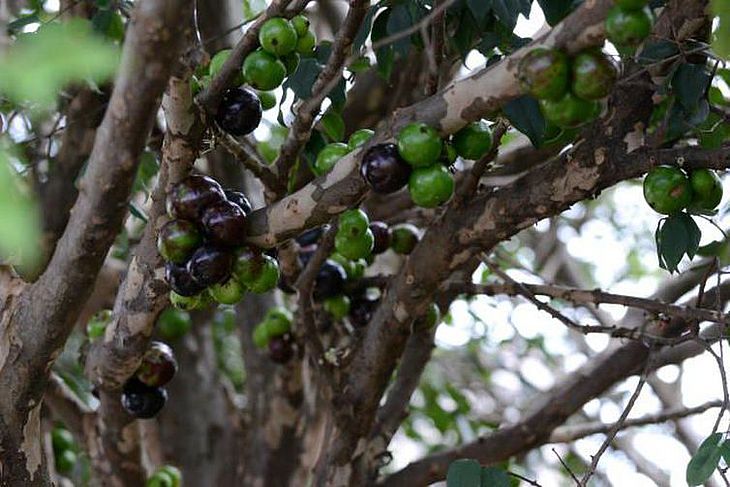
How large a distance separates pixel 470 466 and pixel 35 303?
69cm

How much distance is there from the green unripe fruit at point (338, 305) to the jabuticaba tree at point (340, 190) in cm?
1

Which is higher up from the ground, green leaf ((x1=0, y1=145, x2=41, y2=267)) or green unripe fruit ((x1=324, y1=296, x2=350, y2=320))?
green unripe fruit ((x1=324, y1=296, x2=350, y2=320))

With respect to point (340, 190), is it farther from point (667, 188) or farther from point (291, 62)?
point (667, 188)

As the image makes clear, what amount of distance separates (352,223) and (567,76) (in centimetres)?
45

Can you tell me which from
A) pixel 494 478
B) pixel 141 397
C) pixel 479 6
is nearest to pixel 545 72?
pixel 479 6

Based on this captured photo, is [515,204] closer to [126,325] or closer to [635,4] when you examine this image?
[635,4]

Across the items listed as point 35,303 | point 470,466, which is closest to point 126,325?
point 35,303

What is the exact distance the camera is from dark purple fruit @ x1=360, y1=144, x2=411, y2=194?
1179 millimetres

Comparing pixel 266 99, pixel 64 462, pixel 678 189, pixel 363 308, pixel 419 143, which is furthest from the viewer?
pixel 64 462

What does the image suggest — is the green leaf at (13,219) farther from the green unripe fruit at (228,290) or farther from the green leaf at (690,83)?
the green leaf at (690,83)

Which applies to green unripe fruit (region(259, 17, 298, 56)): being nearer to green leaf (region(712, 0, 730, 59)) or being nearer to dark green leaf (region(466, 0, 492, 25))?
dark green leaf (region(466, 0, 492, 25))

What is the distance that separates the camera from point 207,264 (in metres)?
1.25

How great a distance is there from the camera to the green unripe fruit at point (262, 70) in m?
1.30

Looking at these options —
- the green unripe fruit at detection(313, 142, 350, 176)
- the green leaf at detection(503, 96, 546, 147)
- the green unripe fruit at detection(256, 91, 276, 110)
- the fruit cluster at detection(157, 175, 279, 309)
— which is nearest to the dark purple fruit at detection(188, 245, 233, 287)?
the fruit cluster at detection(157, 175, 279, 309)
